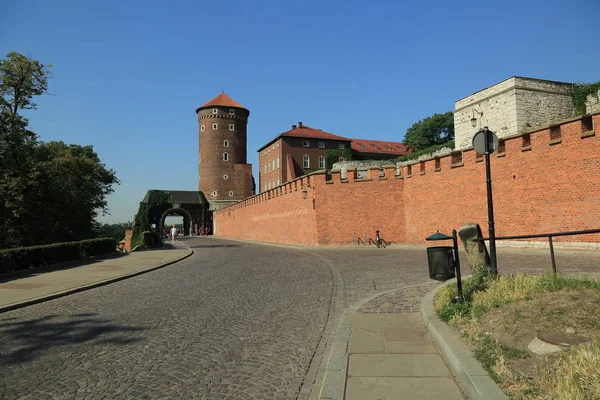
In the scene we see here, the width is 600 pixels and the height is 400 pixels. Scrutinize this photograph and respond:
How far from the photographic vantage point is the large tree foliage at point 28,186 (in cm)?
1989

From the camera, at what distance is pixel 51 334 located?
6.11 meters

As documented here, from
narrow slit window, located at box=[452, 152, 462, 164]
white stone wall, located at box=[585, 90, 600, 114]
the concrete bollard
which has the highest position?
white stone wall, located at box=[585, 90, 600, 114]

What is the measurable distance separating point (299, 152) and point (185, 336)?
6396 centimetres

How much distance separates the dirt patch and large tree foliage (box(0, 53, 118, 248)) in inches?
866

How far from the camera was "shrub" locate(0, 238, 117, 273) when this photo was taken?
1432 centimetres

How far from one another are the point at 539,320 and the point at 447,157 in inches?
721

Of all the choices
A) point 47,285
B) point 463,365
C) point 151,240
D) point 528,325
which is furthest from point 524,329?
point 151,240

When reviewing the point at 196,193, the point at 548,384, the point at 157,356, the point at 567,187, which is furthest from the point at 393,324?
the point at 196,193

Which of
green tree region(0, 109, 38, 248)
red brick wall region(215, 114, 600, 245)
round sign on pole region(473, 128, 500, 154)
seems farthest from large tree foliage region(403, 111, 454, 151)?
round sign on pole region(473, 128, 500, 154)

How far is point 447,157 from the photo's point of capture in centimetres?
2153

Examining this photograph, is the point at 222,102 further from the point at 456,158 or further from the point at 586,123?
the point at 586,123

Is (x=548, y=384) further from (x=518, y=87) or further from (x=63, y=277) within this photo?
(x=518, y=87)

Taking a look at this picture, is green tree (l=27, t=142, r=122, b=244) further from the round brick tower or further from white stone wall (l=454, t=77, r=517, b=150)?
the round brick tower

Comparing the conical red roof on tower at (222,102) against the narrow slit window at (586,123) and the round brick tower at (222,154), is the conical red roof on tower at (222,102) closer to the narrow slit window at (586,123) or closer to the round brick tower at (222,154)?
the round brick tower at (222,154)
